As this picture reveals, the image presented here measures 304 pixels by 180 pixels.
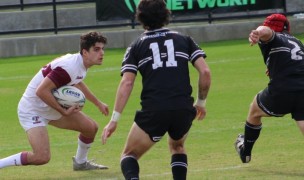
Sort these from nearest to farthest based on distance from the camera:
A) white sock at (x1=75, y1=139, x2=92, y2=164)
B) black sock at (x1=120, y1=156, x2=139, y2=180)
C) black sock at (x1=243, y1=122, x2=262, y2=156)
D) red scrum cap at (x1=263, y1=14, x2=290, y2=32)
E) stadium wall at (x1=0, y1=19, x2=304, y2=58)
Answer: black sock at (x1=120, y1=156, x2=139, y2=180) < red scrum cap at (x1=263, y1=14, x2=290, y2=32) < black sock at (x1=243, y1=122, x2=262, y2=156) < white sock at (x1=75, y1=139, x2=92, y2=164) < stadium wall at (x1=0, y1=19, x2=304, y2=58)

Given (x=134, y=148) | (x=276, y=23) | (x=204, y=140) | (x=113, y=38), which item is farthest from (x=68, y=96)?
(x=113, y=38)

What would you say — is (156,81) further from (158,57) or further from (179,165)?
(179,165)

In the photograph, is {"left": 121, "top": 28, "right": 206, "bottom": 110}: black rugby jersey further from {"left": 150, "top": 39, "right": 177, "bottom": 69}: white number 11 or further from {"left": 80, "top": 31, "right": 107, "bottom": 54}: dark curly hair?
{"left": 80, "top": 31, "right": 107, "bottom": 54}: dark curly hair

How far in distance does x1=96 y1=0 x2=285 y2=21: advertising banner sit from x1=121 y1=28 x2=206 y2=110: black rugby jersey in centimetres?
1685

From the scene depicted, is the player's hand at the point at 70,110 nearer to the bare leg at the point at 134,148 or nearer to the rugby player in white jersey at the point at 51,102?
the rugby player in white jersey at the point at 51,102

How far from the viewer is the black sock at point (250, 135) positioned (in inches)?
409

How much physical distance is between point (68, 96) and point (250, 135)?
2.11 m

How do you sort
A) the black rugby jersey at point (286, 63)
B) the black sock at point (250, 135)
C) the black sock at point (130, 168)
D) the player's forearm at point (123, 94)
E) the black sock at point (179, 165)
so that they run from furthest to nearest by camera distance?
the black sock at point (250, 135), the black rugby jersey at point (286, 63), the black sock at point (179, 165), the black sock at point (130, 168), the player's forearm at point (123, 94)

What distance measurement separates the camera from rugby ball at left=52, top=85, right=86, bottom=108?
32.8ft

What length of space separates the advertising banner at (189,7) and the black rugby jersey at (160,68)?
16.8 m

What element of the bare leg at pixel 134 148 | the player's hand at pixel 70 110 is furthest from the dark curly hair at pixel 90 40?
the bare leg at pixel 134 148

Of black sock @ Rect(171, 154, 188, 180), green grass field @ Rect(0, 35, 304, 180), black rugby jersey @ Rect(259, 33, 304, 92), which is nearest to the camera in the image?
black sock @ Rect(171, 154, 188, 180)

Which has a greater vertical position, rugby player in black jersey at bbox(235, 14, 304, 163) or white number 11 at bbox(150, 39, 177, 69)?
white number 11 at bbox(150, 39, 177, 69)

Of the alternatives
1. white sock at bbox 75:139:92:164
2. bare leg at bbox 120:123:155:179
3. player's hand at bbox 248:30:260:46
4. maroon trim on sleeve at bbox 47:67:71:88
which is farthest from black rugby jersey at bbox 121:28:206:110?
white sock at bbox 75:139:92:164
